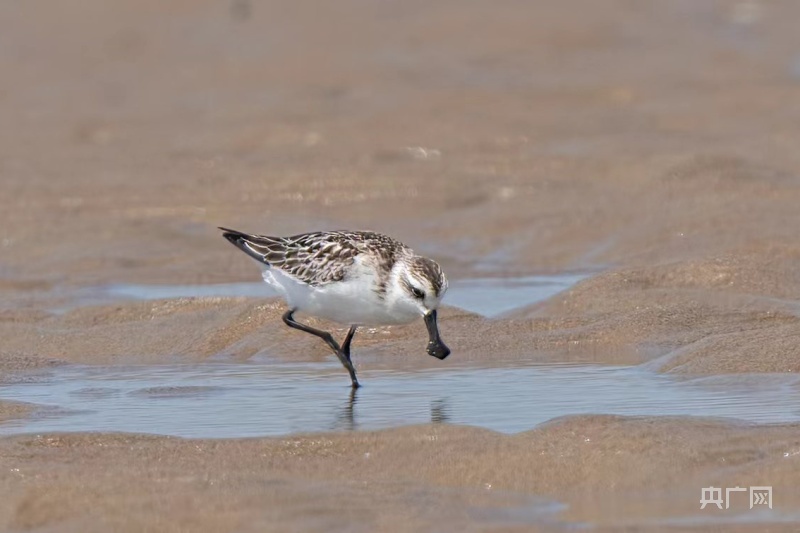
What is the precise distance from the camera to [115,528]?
22.4ft

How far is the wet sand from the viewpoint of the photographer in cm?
724

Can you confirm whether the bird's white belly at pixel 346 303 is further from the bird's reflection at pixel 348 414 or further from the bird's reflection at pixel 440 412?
the bird's reflection at pixel 440 412

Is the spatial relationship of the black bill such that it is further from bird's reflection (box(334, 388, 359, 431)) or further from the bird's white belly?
bird's reflection (box(334, 388, 359, 431))

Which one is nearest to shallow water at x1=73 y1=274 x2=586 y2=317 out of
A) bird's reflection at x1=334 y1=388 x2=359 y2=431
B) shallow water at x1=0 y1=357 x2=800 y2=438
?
shallow water at x1=0 y1=357 x2=800 y2=438

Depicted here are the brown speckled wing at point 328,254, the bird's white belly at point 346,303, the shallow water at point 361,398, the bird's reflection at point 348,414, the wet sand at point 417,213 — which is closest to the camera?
the wet sand at point 417,213

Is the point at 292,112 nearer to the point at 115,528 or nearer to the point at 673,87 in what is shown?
the point at 673,87

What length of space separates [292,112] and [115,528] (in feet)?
44.0

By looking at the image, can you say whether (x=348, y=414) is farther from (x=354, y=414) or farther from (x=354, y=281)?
(x=354, y=281)


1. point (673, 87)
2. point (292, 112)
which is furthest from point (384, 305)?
point (673, 87)

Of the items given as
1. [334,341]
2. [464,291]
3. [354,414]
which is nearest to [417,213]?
[464,291]

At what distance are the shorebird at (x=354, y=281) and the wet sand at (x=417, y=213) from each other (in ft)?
2.16

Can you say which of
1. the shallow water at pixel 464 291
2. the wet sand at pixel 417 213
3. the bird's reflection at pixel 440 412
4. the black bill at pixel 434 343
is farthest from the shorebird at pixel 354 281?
the shallow water at pixel 464 291

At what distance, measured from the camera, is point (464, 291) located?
13602mm

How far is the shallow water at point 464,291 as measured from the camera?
13016 millimetres
